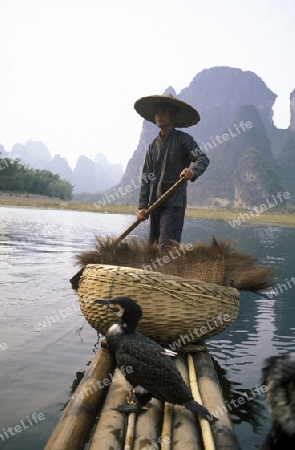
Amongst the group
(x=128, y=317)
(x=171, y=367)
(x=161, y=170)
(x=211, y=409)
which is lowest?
(x=211, y=409)

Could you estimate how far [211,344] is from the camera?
4.67 m

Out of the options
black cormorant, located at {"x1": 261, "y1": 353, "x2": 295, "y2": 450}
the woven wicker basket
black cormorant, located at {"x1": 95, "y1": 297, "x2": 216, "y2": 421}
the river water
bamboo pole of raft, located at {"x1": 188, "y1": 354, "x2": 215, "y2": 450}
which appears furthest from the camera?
the woven wicker basket

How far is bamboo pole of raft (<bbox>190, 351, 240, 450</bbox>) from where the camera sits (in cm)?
200

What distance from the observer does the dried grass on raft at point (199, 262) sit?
12.6 ft

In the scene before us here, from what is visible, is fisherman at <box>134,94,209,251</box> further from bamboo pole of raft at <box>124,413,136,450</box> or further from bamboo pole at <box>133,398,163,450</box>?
bamboo pole of raft at <box>124,413,136,450</box>

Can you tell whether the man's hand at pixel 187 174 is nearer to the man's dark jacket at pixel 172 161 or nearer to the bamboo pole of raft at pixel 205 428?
the man's dark jacket at pixel 172 161

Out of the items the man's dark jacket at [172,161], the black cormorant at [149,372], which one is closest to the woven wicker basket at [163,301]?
the black cormorant at [149,372]

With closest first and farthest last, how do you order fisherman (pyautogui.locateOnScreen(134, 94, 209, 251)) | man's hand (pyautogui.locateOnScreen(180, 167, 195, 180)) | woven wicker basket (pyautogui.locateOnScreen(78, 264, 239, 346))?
1. woven wicker basket (pyautogui.locateOnScreen(78, 264, 239, 346))
2. man's hand (pyautogui.locateOnScreen(180, 167, 195, 180))
3. fisherman (pyautogui.locateOnScreen(134, 94, 209, 251))

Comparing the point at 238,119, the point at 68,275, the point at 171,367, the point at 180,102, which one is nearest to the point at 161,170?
the point at 180,102

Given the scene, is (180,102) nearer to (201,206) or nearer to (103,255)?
(103,255)

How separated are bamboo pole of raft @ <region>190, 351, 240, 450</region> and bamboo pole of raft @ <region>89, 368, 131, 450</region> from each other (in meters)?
0.49

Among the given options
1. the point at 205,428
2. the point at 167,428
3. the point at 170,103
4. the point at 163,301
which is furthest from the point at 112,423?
the point at 170,103

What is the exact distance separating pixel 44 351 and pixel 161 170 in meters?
2.48

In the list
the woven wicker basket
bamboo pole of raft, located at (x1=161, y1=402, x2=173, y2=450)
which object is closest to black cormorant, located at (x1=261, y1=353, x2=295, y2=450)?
bamboo pole of raft, located at (x1=161, y1=402, x2=173, y2=450)
